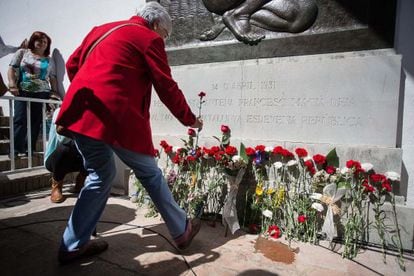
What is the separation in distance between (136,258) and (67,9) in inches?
165

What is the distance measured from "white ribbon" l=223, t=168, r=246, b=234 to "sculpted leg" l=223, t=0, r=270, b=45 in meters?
1.37

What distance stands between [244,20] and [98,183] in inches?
86.8

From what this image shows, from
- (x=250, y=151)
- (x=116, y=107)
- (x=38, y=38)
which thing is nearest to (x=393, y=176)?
(x=250, y=151)

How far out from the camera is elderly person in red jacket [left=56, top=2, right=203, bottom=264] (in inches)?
62.4

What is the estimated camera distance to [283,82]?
2.77m

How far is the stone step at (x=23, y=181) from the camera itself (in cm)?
335

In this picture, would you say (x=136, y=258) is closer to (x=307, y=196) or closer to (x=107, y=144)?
(x=107, y=144)

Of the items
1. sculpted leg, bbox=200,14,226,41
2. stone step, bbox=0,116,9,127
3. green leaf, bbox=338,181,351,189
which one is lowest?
green leaf, bbox=338,181,351,189

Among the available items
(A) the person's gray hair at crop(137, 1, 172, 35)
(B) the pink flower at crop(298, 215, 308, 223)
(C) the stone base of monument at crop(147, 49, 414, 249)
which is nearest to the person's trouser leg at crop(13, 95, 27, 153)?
(C) the stone base of monument at crop(147, 49, 414, 249)

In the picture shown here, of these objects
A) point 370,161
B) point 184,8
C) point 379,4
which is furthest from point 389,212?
point 184,8

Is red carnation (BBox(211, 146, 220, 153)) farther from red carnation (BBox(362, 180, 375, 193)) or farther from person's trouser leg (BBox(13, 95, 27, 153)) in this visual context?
person's trouser leg (BBox(13, 95, 27, 153))

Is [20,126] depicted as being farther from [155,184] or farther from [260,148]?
[260,148]

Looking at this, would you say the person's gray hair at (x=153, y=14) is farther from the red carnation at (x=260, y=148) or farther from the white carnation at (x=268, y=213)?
the white carnation at (x=268, y=213)

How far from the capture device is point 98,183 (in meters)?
1.75
